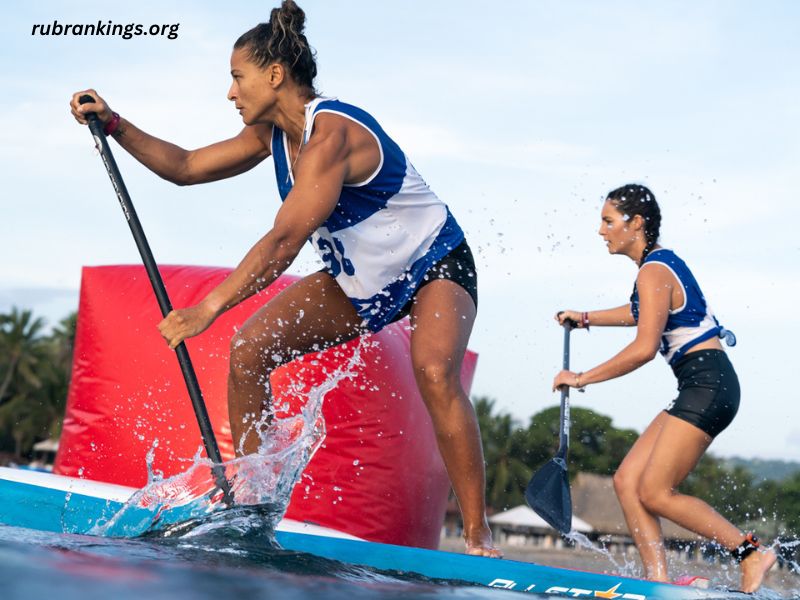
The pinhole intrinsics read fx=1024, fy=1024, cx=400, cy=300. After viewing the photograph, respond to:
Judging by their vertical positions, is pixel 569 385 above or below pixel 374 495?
above

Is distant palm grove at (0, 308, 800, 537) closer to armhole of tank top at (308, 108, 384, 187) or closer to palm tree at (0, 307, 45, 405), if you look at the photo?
palm tree at (0, 307, 45, 405)

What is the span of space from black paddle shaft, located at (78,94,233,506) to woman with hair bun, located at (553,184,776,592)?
1.29 m

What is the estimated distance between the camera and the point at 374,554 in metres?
3.14

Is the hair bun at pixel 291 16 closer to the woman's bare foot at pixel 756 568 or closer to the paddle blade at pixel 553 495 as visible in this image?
the paddle blade at pixel 553 495

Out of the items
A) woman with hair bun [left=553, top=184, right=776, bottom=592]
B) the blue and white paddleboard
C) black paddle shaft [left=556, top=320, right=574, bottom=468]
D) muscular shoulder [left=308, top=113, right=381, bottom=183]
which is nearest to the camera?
the blue and white paddleboard

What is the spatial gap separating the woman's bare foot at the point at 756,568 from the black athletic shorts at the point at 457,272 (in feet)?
4.10

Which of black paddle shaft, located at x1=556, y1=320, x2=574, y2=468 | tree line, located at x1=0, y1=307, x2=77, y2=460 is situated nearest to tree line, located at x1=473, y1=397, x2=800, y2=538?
tree line, located at x1=0, y1=307, x2=77, y2=460

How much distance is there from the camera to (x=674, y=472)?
11.7 ft

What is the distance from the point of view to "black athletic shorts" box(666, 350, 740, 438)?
3.59 m

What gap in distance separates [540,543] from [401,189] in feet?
148

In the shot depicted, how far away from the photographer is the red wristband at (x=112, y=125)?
3750mm

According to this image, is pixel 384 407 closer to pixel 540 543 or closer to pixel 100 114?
pixel 100 114

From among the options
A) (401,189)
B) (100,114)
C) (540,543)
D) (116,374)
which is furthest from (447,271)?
(540,543)

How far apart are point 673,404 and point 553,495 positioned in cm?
57
